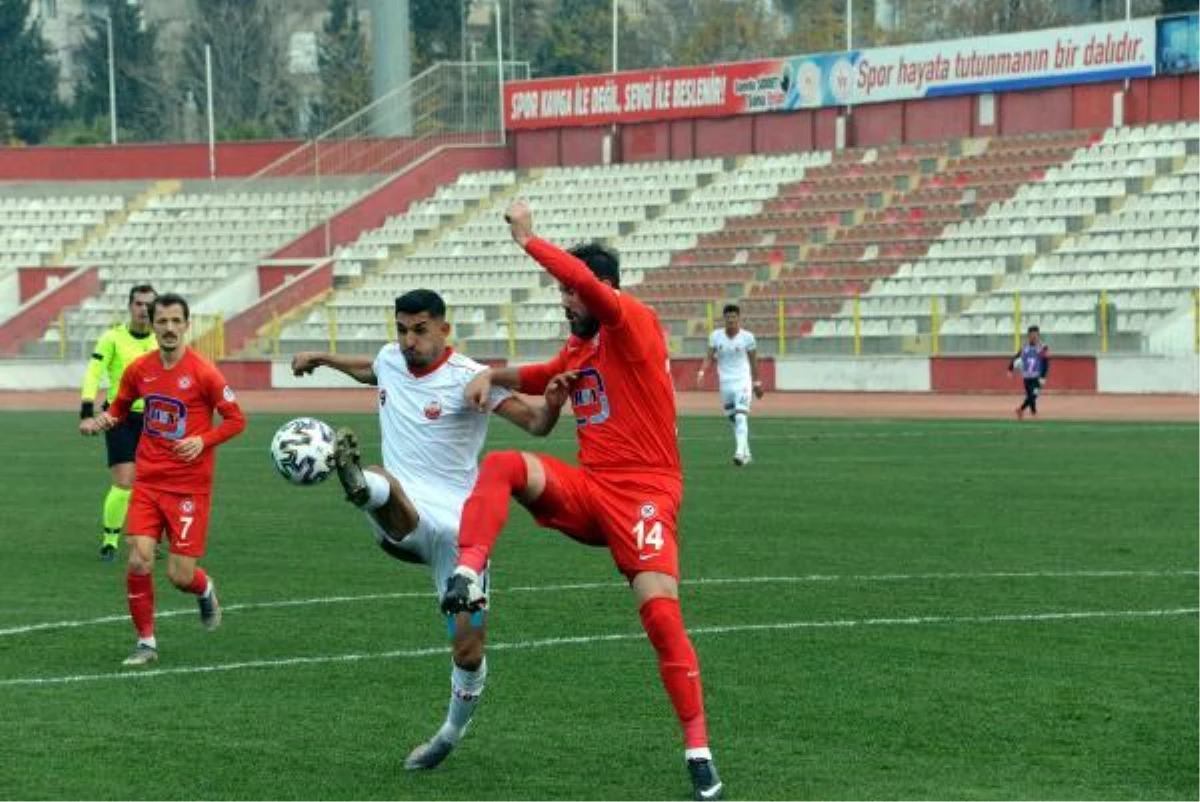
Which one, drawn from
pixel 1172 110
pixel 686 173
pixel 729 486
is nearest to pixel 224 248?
pixel 686 173

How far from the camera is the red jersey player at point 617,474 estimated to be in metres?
8.97

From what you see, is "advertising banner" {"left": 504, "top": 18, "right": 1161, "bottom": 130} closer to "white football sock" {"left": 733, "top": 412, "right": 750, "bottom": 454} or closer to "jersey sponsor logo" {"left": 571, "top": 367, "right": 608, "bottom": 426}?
"white football sock" {"left": 733, "top": 412, "right": 750, "bottom": 454}

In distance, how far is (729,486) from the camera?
24.8 meters

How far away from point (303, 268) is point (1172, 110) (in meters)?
22.0

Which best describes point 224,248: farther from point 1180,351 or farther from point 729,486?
point 729,486

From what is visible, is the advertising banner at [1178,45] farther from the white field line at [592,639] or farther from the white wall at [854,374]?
the white field line at [592,639]

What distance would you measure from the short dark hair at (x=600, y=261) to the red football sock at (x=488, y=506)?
2.63 ft

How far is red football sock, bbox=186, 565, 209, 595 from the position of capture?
13484 mm

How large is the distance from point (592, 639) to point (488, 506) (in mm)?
4552

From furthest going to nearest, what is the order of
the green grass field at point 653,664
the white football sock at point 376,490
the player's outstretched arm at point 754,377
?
the player's outstretched arm at point 754,377 → the white football sock at point 376,490 → the green grass field at point 653,664

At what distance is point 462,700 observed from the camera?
9.86m

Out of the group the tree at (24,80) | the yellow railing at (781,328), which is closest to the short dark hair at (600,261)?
the yellow railing at (781,328)

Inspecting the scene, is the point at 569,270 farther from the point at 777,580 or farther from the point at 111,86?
the point at 111,86

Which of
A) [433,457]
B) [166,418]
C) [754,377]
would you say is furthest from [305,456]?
[754,377]
